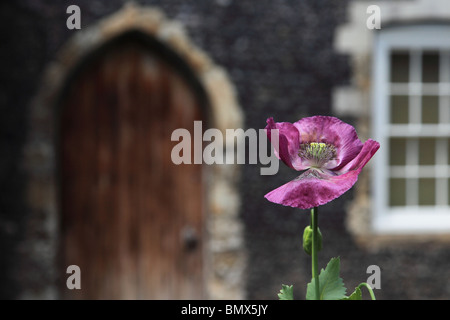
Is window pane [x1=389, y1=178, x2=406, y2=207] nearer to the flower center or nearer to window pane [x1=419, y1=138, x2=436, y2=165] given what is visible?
window pane [x1=419, y1=138, x2=436, y2=165]

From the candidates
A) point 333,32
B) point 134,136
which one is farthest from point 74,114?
point 333,32

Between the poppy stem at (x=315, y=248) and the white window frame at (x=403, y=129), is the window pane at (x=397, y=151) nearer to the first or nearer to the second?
the white window frame at (x=403, y=129)

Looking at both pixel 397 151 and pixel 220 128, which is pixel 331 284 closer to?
pixel 220 128

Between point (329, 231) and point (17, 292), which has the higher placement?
point (329, 231)

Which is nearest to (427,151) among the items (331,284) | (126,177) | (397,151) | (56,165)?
(397,151)

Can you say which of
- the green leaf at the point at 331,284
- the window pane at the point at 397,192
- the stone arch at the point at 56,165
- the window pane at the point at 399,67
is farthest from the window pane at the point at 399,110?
the green leaf at the point at 331,284
